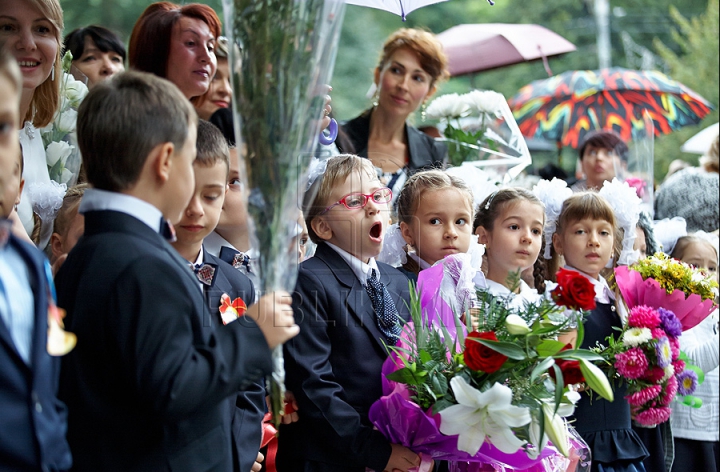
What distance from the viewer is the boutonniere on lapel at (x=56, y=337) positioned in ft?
5.94

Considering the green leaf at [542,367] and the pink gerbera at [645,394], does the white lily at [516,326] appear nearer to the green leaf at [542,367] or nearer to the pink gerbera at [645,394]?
the green leaf at [542,367]

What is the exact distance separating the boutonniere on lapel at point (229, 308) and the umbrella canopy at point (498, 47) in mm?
5156

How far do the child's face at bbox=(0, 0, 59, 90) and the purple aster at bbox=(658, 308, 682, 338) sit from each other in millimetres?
2874

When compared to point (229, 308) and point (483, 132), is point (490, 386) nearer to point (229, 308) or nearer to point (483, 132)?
point (229, 308)

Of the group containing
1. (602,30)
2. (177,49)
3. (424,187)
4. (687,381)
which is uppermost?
(602,30)

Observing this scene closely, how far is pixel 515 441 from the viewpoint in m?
2.53

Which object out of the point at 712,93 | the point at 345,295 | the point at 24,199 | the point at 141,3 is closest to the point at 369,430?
the point at 345,295

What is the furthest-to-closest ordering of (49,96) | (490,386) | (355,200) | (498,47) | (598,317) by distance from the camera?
(498,47)
(598,317)
(49,96)
(355,200)
(490,386)

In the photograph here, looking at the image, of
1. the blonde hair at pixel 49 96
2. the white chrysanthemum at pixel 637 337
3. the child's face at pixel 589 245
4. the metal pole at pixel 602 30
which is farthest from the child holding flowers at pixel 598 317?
the metal pole at pixel 602 30

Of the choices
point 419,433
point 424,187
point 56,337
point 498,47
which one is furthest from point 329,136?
point 498,47

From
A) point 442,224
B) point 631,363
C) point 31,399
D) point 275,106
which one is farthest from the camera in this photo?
point 442,224

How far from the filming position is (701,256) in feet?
16.4

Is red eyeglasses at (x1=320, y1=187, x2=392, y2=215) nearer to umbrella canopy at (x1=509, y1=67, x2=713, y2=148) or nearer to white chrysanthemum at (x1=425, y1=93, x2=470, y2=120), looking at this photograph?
white chrysanthemum at (x1=425, y1=93, x2=470, y2=120)

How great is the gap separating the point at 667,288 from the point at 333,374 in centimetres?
174
